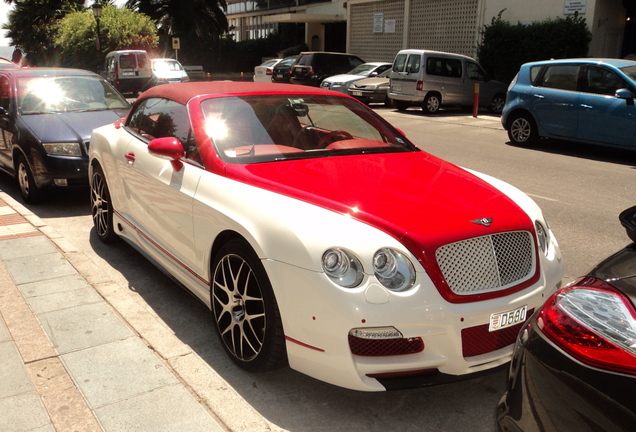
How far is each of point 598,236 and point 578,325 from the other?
495 centimetres

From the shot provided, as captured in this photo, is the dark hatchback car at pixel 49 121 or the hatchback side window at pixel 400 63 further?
the hatchback side window at pixel 400 63

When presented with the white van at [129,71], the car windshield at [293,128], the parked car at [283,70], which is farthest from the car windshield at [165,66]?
the car windshield at [293,128]

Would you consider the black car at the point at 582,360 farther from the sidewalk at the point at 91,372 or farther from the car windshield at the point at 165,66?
the car windshield at the point at 165,66

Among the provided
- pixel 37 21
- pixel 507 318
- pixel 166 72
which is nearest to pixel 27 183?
pixel 507 318

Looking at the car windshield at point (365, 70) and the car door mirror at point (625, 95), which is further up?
the car door mirror at point (625, 95)

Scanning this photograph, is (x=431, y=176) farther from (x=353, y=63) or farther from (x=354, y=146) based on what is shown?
(x=353, y=63)

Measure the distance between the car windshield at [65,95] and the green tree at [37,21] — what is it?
142 ft

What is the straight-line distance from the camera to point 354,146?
175 inches

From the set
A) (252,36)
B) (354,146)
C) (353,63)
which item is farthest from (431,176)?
(252,36)

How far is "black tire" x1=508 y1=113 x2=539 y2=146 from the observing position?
1261 cm

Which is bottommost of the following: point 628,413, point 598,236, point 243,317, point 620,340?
point 598,236

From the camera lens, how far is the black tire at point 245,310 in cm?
320

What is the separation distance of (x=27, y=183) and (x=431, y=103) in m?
14.2

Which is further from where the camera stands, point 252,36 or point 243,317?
point 252,36
